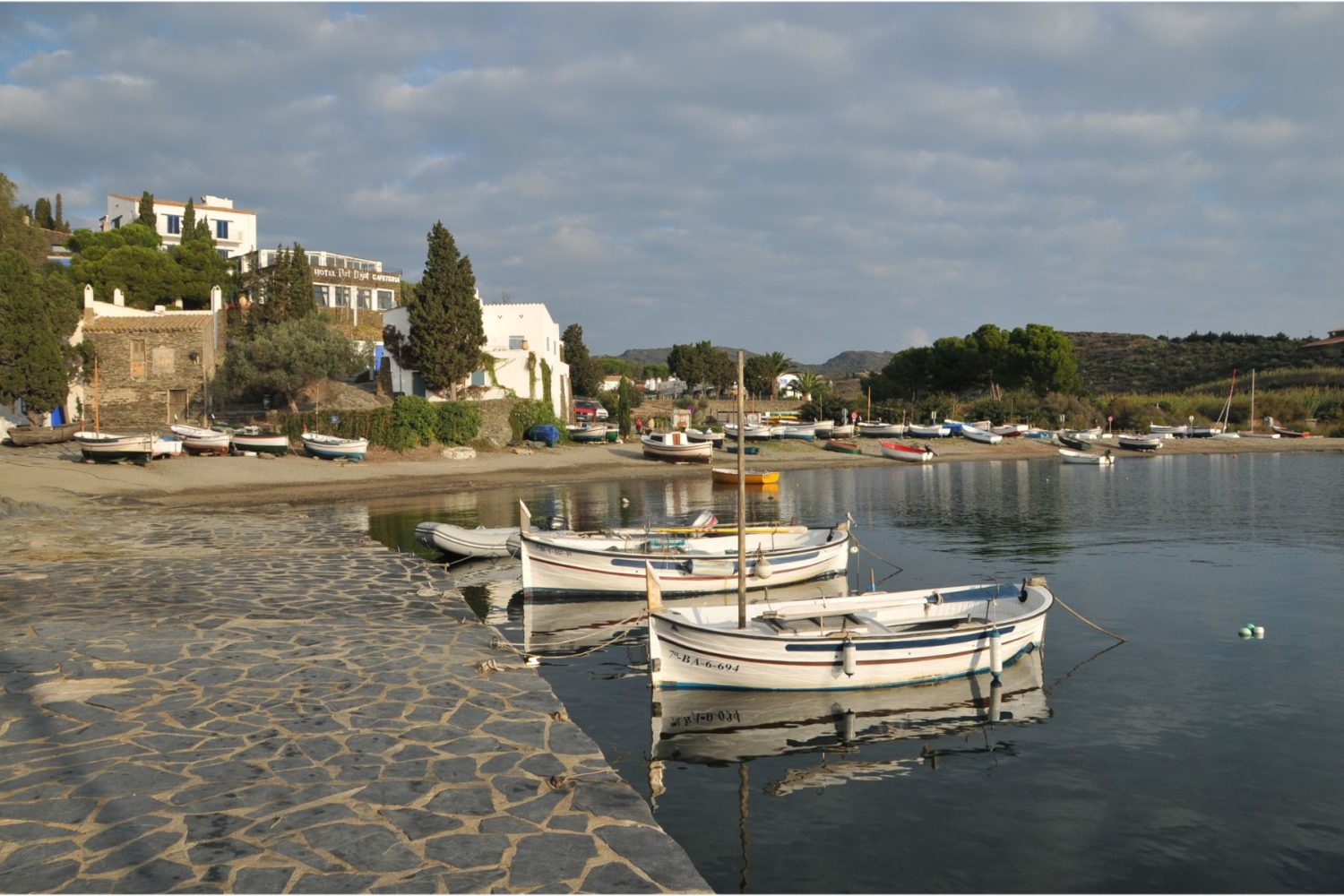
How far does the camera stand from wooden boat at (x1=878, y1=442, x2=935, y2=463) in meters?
71.8

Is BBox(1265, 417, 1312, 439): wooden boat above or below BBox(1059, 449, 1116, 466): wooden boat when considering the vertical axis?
above

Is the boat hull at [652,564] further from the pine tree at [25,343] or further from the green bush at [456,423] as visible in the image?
the pine tree at [25,343]

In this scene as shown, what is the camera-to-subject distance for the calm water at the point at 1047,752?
8.88 metres

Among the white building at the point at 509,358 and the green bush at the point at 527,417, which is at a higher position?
the white building at the point at 509,358

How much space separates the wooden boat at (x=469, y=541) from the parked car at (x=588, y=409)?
53878 millimetres

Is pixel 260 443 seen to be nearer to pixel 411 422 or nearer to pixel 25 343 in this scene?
pixel 411 422

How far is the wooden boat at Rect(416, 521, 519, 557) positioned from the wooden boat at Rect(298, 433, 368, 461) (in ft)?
85.0

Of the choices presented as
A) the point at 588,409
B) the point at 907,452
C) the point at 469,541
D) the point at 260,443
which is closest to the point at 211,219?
the point at 588,409

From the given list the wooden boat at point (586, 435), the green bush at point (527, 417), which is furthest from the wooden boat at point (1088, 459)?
the green bush at point (527, 417)

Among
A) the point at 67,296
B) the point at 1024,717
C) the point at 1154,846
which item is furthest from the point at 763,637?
the point at 67,296

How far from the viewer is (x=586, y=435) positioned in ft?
216

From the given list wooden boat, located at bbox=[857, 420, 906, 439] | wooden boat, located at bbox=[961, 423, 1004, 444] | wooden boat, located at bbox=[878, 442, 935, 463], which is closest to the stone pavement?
→ wooden boat, located at bbox=[878, 442, 935, 463]

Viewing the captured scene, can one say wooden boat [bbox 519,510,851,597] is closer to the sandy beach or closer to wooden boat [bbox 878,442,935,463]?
the sandy beach

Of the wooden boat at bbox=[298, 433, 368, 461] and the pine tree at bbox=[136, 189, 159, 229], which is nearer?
the wooden boat at bbox=[298, 433, 368, 461]
